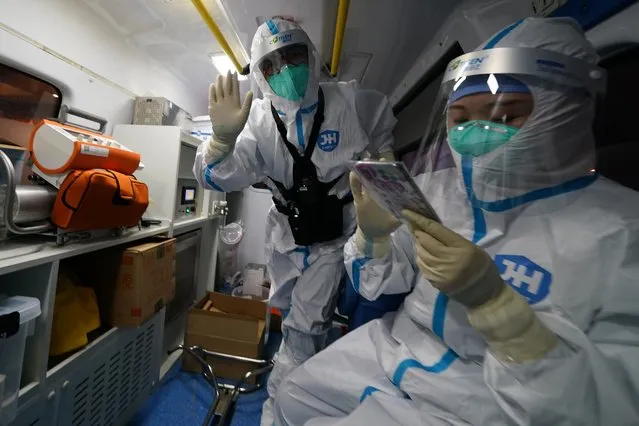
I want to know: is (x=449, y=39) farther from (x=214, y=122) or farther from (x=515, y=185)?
(x=214, y=122)

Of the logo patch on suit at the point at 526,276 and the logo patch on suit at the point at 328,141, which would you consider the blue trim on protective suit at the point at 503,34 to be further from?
the logo patch on suit at the point at 328,141

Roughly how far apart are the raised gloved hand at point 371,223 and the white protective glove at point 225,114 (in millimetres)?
659

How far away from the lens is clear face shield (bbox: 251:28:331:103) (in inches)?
48.3

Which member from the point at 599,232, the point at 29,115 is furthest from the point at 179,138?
the point at 599,232

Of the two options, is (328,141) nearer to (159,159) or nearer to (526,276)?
(526,276)

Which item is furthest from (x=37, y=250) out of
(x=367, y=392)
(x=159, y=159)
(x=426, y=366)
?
(x=426, y=366)

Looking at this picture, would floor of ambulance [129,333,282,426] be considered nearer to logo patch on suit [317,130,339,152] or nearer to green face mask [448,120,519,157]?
logo patch on suit [317,130,339,152]

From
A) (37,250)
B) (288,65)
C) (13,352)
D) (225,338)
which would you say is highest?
(288,65)

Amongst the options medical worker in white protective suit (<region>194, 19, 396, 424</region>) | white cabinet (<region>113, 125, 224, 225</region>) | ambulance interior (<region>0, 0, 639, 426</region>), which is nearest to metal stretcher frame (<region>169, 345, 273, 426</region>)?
ambulance interior (<region>0, 0, 639, 426</region>)

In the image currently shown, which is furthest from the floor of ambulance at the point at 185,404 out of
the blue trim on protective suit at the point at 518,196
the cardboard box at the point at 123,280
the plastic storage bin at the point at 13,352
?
the blue trim on protective suit at the point at 518,196

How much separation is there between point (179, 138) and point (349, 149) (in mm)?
1323

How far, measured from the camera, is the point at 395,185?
57 cm

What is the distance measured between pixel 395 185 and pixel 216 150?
101cm

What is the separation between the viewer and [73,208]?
1092 millimetres
